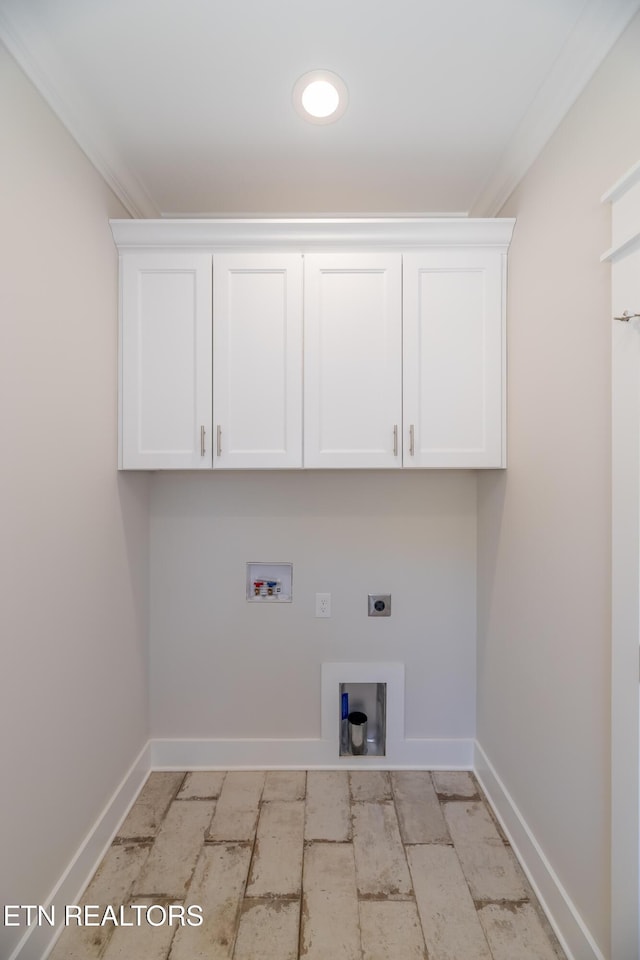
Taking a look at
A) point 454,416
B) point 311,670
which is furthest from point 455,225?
point 311,670

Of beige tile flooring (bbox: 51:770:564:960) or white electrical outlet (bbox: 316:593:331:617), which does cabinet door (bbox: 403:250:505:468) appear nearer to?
white electrical outlet (bbox: 316:593:331:617)

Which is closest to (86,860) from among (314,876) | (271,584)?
(314,876)

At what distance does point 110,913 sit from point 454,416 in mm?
2035

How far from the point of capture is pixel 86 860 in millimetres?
1593

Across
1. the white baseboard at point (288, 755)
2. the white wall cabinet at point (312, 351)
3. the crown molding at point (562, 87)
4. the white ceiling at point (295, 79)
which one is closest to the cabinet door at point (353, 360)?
the white wall cabinet at point (312, 351)

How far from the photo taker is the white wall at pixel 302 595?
2.26 m

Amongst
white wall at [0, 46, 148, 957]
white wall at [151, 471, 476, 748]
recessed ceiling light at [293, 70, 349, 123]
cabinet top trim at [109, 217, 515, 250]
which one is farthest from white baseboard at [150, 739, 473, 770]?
recessed ceiling light at [293, 70, 349, 123]

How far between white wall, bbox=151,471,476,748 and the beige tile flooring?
30cm

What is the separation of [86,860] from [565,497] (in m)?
1.96

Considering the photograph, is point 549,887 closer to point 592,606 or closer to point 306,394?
point 592,606

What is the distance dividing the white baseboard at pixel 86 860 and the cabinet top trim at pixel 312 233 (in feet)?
7.04

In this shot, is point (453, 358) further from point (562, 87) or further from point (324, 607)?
point (324, 607)

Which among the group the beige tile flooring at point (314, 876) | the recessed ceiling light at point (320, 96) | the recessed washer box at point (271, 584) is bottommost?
the beige tile flooring at point (314, 876)

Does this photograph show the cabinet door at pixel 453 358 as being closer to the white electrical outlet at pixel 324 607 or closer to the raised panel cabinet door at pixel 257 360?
the raised panel cabinet door at pixel 257 360
